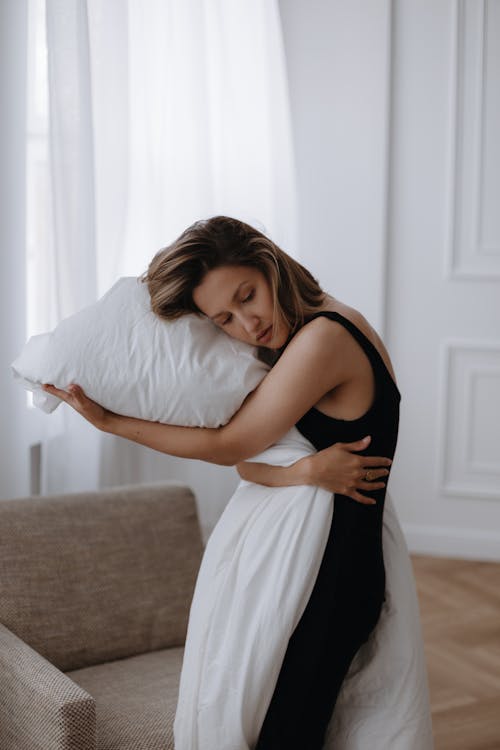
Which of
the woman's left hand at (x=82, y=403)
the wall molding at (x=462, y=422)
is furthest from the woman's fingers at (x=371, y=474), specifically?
the wall molding at (x=462, y=422)

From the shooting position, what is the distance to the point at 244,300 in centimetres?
151

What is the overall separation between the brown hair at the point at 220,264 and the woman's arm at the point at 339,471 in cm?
21

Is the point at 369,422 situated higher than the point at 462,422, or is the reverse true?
the point at 369,422

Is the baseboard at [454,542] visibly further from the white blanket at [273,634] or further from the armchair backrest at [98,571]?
the white blanket at [273,634]

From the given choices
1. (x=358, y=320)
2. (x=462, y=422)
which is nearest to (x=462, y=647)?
(x=462, y=422)

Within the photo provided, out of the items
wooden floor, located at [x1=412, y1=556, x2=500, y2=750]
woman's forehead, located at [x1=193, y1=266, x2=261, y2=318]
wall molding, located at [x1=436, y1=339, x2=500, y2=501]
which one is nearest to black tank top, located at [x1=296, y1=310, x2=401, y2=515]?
woman's forehead, located at [x1=193, y1=266, x2=261, y2=318]

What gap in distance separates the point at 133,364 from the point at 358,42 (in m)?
2.82

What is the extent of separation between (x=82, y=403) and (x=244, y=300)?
0.31 m

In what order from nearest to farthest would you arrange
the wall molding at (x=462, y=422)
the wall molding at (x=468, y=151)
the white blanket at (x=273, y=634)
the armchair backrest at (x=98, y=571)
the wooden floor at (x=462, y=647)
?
the white blanket at (x=273, y=634) → the armchair backrest at (x=98, y=571) → the wooden floor at (x=462, y=647) → the wall molding at (x=468, y=151) → the wall molding at (x=462, y=422)

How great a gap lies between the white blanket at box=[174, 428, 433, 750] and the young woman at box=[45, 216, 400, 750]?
3 cm

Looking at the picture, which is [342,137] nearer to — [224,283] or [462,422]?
[462,422]

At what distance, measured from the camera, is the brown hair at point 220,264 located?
1473mm

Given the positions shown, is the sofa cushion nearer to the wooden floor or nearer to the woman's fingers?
the woman's fingers

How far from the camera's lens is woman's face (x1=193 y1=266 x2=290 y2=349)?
58.2 inches
